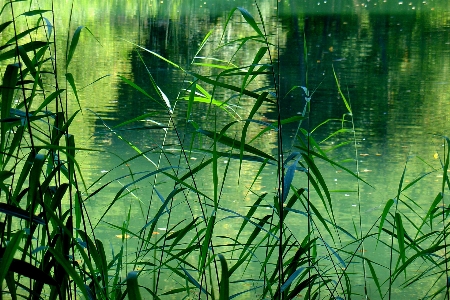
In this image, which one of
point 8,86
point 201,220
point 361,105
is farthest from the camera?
point 361,105

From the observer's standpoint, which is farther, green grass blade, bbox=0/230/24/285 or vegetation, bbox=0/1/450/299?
vegetation, bbox=0/1/450/299

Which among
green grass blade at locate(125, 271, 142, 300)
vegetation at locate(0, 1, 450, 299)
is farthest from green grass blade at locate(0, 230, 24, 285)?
green grass blade at locate(125, 271, 142, 300)

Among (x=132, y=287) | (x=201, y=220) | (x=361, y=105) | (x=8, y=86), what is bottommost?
(x=201, y=220)

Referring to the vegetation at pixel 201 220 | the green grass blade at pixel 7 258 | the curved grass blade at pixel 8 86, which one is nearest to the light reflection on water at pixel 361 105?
the vegetation at pixel 201 220

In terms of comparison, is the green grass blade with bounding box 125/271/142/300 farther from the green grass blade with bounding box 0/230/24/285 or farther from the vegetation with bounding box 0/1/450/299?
the green grass blade with bounding box 0/230/24/285

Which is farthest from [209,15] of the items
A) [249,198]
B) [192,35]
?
[249,198]

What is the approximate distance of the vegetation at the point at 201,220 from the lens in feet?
6.00

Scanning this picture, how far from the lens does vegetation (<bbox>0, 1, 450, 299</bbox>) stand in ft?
6.00

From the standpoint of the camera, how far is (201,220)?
3.30m

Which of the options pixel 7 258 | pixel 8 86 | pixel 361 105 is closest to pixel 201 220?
A: pixel 8 86

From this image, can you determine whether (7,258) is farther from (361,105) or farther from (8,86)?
(361,105)

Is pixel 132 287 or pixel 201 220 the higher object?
pixel 132 287

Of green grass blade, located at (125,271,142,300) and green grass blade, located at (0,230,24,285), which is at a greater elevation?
green grass blade, located at (0,230,24,285)

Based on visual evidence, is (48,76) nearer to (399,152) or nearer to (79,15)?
(399,152)
